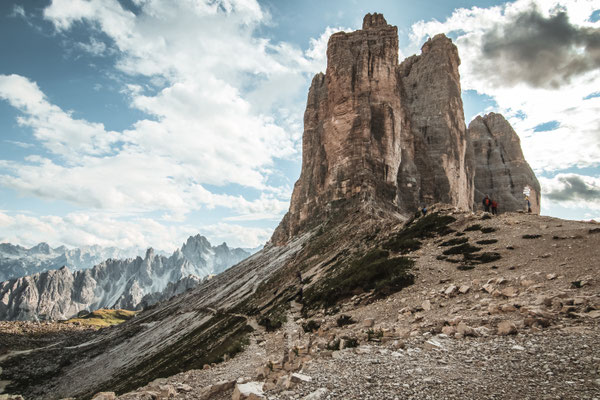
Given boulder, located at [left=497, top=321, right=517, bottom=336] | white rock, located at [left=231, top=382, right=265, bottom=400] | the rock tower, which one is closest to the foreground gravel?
boulder, located at [left=497, top=321, right=517, bottom=336]

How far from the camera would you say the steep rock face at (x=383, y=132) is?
3745 inches

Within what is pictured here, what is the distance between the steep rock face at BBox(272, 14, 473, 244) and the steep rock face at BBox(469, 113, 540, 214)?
19.7 m

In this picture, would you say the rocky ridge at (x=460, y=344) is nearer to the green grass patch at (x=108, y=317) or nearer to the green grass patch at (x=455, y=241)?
the green grass patch at (x=455, y=241)

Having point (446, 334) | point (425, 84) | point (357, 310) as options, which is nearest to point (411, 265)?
point (357, 310)

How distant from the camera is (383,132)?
97188mm

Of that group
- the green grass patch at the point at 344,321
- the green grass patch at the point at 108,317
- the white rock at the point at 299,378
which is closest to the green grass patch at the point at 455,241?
the green grass patch at the point at 344,321

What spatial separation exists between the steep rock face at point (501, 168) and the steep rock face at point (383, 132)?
19661 mm

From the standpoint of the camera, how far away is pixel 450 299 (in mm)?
16469

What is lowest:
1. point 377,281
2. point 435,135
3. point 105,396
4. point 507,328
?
point 105,396

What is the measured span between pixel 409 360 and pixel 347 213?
69.9 m

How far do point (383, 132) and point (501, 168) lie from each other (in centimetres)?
8118

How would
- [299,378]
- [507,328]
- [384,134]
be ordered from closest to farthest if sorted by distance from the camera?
[299,378] < [507,328] < [384,134]

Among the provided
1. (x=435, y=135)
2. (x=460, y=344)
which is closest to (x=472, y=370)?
(x=460, y=344)

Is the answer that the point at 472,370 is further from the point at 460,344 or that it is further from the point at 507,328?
the point at 507,328
